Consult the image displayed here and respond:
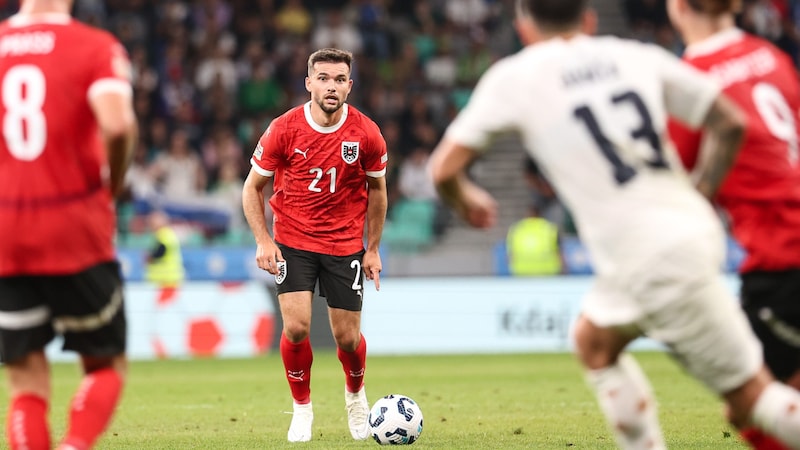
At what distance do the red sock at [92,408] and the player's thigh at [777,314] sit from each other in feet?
9.15

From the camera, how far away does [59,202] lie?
545 centimetres

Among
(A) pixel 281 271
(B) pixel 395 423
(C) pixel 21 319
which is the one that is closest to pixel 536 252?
(A) pixel 281 271

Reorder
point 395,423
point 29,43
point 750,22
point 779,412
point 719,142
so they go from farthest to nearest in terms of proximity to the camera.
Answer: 1. point 750,22
2. point 395,423
3. point 29,43
4. point 719,142
5. point 779,412

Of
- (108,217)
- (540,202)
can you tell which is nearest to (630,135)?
(108,217)

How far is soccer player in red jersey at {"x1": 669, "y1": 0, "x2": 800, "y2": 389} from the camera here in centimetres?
559

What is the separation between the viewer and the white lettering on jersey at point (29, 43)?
548cm

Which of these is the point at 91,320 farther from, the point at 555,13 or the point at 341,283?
the point at 341,283

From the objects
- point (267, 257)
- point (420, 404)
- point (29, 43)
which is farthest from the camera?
point (420, 404)

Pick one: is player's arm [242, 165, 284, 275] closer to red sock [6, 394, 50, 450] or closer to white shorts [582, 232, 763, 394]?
red sock [6, 394, 50, 450]

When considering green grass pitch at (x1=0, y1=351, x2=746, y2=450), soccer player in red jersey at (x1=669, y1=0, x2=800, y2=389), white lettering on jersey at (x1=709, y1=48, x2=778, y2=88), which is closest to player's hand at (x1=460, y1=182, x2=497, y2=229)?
soccer player in red jersey at (x1=669, y1=0, x2=800, y2=389)

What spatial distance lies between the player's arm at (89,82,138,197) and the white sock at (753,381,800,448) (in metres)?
2.76

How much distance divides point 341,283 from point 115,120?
4268 mm

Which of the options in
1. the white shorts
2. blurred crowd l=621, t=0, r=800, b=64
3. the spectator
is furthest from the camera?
blurred crowd l=621, t=0, r=800, b=64

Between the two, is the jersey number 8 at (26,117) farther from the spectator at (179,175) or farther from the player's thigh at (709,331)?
the spectator at (179,175)
